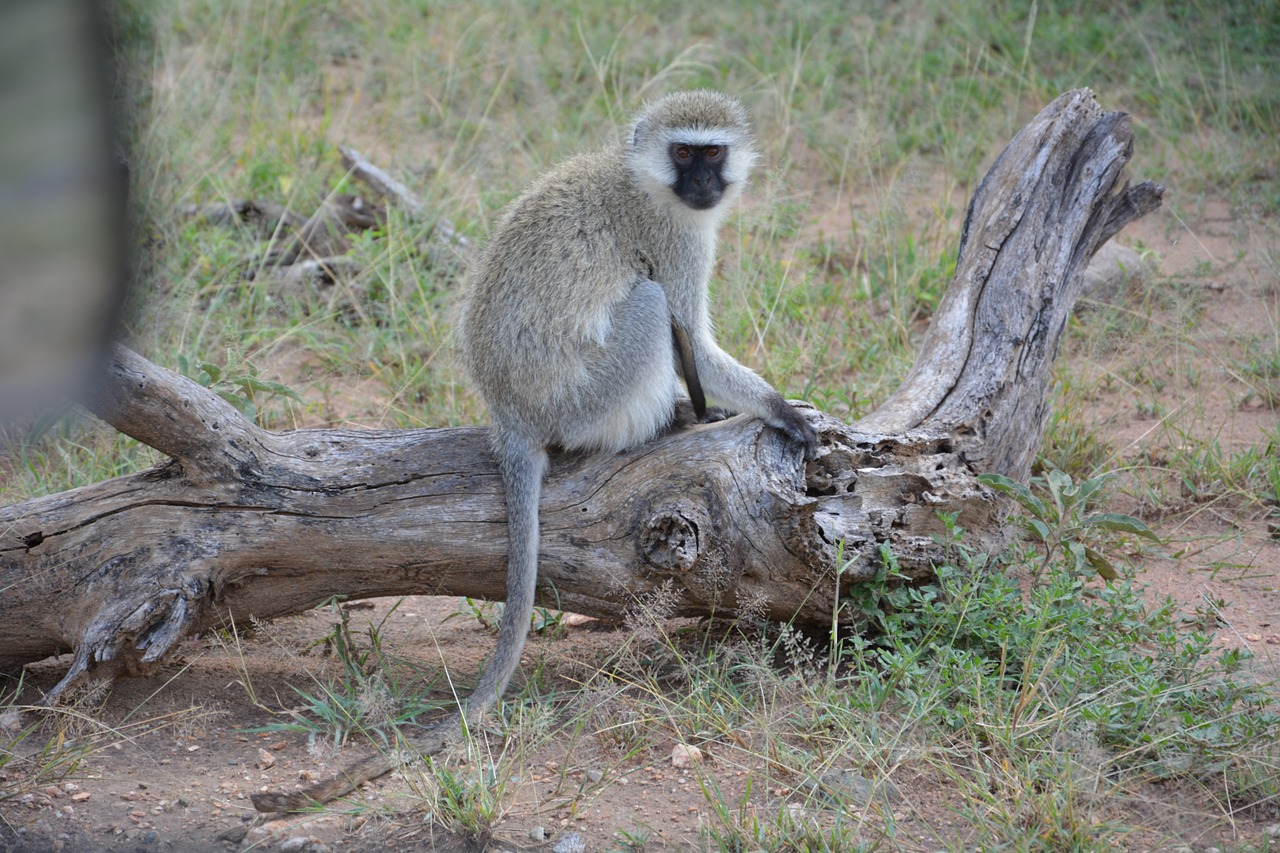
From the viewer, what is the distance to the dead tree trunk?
11.2 ft

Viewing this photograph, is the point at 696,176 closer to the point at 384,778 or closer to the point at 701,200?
the point at 701,200

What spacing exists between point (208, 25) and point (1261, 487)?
7601mm

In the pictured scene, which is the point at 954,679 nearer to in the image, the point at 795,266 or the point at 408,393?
the point at 408,393

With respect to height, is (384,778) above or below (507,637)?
below

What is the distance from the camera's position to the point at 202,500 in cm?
348

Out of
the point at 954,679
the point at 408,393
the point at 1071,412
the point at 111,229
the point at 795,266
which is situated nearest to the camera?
the point at 111,229

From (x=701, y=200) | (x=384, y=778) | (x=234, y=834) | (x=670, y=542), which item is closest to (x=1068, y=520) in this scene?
(x=670, y=542)

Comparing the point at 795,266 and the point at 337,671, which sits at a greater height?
the point at 795,266

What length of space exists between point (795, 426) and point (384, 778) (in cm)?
172

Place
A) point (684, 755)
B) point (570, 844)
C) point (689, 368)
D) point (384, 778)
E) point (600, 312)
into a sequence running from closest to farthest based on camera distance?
point (570, 844)
point (384, 778)
point (684, 755)
point (600, 312)
point (689, 368)

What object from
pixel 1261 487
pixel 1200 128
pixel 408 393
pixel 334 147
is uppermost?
pixel 334 147

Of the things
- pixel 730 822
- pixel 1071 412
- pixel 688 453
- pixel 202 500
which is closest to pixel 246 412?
pixel 202 500

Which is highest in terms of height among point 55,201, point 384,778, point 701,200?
point 55,201

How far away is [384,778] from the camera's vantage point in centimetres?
316
